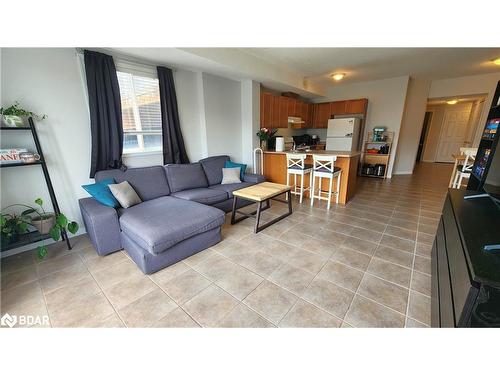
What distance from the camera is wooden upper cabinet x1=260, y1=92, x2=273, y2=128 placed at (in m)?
4.53

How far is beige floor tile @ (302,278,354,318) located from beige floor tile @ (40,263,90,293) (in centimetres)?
209

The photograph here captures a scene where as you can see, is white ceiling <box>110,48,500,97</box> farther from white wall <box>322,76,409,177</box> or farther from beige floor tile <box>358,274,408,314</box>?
beige floor tile <box>358,274,408,314</box>

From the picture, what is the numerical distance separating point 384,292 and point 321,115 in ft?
19.3

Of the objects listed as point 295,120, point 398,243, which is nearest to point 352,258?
point 398,243

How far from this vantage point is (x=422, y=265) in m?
1.98

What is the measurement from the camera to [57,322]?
1408 mm

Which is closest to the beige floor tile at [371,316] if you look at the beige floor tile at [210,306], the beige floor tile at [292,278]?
the beige floor tile at [292,278]

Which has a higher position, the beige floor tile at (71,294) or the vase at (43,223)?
the vase at (43,223)

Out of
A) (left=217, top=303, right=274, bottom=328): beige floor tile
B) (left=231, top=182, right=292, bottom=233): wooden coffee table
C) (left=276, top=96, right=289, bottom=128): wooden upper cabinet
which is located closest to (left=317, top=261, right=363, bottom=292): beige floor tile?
(left=217, top=303, right=274, bottom=328): beige floor tile

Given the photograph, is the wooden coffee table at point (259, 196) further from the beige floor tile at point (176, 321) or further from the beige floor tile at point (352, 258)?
the beige floor tile at point (176, 321)

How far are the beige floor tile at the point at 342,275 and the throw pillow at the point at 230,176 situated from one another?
2183 millimetres

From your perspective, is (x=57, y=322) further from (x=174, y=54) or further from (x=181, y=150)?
(x=174, y=54)

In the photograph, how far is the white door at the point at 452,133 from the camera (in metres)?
7.55
